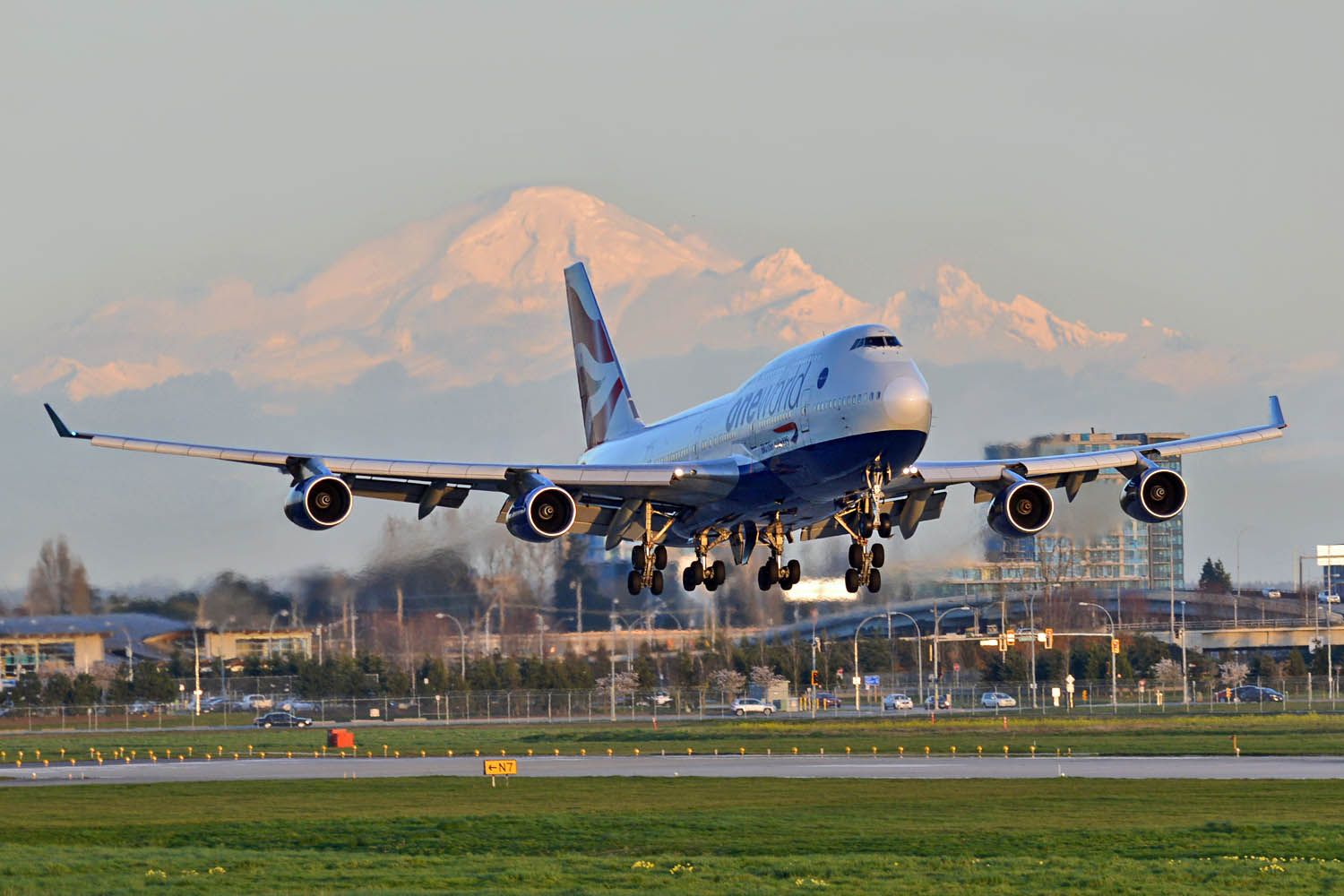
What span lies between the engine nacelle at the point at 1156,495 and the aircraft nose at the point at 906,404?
389 inches

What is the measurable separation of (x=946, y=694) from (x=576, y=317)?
227 ft

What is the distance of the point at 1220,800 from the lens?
6275cm

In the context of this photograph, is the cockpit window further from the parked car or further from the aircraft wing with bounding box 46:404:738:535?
the parked car

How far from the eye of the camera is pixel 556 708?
13400cm

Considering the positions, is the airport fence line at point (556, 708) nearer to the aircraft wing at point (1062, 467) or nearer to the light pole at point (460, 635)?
the light pole at point (460, 635)

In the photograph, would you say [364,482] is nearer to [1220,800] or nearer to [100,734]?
[1220,800]

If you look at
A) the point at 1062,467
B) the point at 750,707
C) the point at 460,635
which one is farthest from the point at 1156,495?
the point at 750,707

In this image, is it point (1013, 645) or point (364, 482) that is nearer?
point (364, 482)

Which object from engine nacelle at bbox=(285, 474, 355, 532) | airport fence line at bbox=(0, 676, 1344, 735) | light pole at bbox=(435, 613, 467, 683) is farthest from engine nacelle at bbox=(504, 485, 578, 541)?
airport fence line at bbox=(0, 676, 1344, 735)

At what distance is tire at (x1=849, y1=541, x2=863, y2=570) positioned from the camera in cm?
5728

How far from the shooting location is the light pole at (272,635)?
10757 cm

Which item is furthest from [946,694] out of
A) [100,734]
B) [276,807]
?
[276,807]

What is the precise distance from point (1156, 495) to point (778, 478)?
11.9m

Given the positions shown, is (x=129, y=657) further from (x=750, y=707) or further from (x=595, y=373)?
(x=595, y=373)
